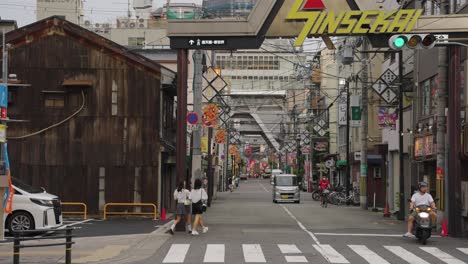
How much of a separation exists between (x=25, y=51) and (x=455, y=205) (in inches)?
766

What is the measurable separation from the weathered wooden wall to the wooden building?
4cm

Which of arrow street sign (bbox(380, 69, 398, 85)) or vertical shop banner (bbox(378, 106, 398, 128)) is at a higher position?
arrow street sign (bbox(380, 69, 398, 85))

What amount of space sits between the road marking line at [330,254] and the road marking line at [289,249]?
1.94 feet

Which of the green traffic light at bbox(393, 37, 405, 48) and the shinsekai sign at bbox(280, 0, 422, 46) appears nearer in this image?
the green traffic light at bbox(393, 37, 405, 48)

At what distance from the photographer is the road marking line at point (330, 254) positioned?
1616 cm

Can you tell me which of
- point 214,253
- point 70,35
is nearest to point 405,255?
point 214,253

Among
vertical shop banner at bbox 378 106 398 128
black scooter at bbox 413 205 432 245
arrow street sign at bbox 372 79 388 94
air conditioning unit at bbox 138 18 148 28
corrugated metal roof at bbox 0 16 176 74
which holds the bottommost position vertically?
black scooter at bbox 413 205 432 245

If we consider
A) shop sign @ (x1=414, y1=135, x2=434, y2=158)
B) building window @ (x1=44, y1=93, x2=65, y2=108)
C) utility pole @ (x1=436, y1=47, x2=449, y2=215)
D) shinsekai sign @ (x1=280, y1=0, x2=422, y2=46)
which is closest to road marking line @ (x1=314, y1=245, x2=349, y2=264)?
utility pole @ (x1=436, y1=47, x2=449, y2=215)

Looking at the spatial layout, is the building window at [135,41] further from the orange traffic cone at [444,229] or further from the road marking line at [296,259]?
the road marking line at [296,259]

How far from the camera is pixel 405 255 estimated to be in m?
17.5

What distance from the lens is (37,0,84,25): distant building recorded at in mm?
63312

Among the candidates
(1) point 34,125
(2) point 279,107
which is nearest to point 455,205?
(1) point 34,125

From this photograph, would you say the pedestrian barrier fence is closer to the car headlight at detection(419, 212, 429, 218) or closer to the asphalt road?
the asphalt road

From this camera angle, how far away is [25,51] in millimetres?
30844
